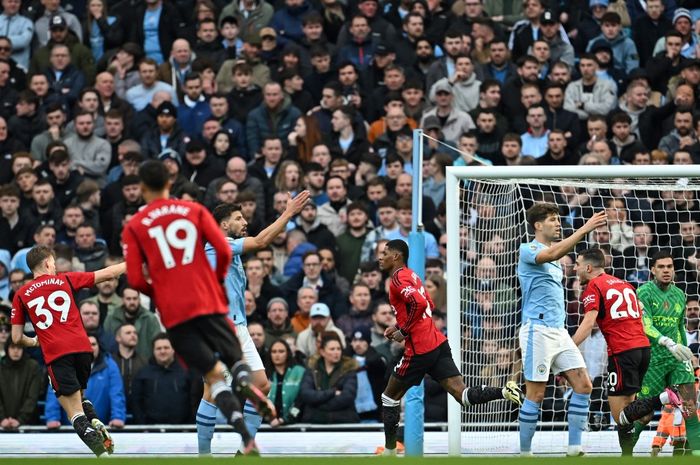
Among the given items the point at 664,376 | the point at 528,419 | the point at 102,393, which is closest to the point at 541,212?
the point at 528,419

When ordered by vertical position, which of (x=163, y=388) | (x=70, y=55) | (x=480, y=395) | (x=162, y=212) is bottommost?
(x=163, y=388)

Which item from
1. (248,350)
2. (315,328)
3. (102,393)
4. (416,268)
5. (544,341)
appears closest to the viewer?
(248,350)

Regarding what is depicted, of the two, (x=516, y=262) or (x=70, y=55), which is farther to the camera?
(x=70, y=55)

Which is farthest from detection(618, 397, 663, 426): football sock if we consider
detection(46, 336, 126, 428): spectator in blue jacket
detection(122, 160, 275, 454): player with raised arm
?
detection(46, 336, 126, 428): spectator in blue jacket

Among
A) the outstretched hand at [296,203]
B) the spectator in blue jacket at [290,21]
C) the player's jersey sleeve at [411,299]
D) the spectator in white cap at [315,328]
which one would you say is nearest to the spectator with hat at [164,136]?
the spectator in blue jacket at [290,21]

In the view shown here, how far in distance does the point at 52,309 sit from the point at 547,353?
4390mm

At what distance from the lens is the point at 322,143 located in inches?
702

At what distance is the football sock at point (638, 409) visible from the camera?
1226 cm

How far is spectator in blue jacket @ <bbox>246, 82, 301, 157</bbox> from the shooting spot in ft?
60.0

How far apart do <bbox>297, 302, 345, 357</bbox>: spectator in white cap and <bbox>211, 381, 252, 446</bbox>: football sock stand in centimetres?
628

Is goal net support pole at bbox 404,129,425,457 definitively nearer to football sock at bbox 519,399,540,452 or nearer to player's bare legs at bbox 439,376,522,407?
player's bare legs at bbox 439,376,522,407

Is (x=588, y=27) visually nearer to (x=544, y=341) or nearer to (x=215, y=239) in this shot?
(x=544, y=341)

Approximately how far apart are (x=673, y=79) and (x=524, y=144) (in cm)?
233

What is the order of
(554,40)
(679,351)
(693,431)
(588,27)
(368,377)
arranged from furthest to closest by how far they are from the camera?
(588,27) < (554,40) < (368,377) < (679,351) < (693,431)
